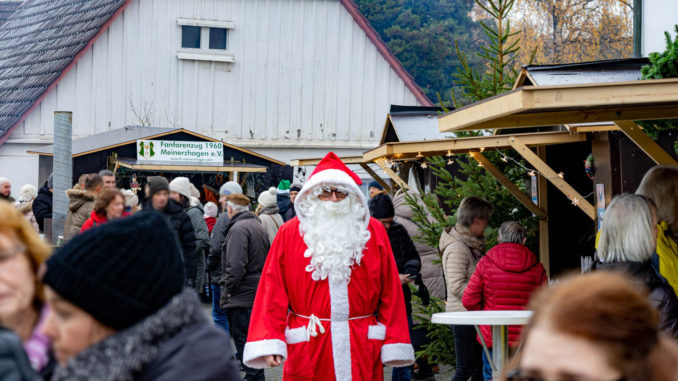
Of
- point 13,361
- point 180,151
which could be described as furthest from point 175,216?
point 180,151

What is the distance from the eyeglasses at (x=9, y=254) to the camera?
257 cm

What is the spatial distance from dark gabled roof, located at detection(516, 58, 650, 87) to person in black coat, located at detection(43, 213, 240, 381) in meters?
5.45

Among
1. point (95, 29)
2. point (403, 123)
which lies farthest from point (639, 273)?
point (95, 29)

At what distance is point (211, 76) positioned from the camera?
80.1 ft

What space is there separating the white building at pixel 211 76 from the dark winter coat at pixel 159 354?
22.0m

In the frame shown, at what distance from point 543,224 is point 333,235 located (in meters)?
3.50

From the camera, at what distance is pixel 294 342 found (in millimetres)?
5375

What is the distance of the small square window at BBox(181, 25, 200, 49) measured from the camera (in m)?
24.1

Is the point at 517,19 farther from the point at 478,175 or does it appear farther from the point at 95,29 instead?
the point at 478,175

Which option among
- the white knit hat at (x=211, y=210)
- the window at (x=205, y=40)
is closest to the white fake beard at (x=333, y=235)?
the white knit hat at (x=211, y=210)

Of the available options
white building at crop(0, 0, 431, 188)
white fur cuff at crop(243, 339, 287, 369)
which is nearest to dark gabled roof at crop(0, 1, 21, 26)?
white building at crop(0, 0, 431, 188)

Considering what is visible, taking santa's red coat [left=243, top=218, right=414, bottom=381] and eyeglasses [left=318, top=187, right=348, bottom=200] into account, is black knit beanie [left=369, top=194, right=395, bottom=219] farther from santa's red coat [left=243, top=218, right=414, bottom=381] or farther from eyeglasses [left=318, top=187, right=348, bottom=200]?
santa's red coat [left=243, top=218, right=414, bottom=381]

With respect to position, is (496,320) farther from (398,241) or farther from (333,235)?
(398,241)

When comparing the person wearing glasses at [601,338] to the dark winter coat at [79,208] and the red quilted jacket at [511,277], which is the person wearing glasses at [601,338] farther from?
the dark winter coat at [79,208]
